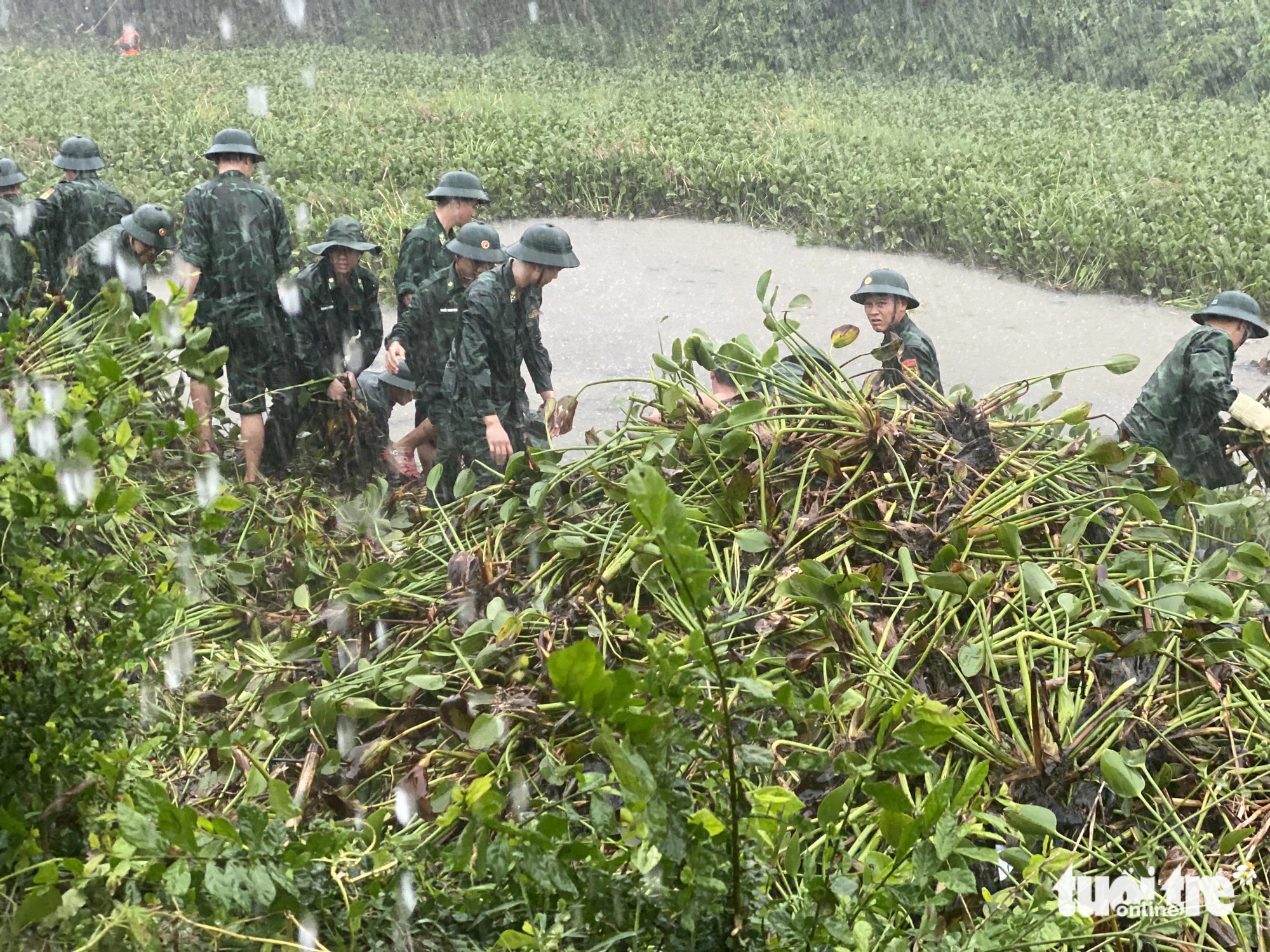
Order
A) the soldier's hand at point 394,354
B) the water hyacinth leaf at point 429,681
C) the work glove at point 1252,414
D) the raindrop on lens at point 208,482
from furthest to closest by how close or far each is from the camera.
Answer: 1. the soldier's hand at point 394,354
2. the work glove at point 1252,414
3. the raindrop on lens at point 208,482
4. the water hyacinth leaf at point 429,681

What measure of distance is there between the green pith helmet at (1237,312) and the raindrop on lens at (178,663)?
3.85 m

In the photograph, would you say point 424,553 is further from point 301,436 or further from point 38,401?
point 301,436

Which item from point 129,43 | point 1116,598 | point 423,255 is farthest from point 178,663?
point 129,43

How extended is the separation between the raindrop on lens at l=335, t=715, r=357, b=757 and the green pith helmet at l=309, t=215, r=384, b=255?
3874mm

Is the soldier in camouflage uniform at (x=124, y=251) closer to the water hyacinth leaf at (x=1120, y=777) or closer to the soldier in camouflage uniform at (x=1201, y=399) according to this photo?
the soldier in camouflage uniform at (x=1201, y=399)

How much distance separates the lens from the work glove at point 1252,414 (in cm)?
409

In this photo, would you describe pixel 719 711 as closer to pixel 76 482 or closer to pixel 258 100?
pixel 76 482

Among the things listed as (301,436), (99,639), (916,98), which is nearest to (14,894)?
(99,639)

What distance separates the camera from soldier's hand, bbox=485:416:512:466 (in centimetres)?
446

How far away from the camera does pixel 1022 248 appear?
10.5 meters

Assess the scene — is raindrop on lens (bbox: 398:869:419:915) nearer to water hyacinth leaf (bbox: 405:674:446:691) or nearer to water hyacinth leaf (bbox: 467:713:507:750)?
water hyacinth leaf (bbox: 467:713:507:750)

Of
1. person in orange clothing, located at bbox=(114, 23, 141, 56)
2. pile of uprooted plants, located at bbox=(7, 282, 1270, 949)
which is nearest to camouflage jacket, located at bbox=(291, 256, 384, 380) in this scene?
pile of uprooted plants, located at bbox=(7, 282, 1270, 949)

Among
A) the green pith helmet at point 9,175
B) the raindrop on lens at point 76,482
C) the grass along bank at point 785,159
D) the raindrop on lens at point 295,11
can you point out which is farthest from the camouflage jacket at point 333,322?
the raindrop on lens at point 295,11

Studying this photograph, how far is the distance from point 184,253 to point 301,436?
1.29 metres
